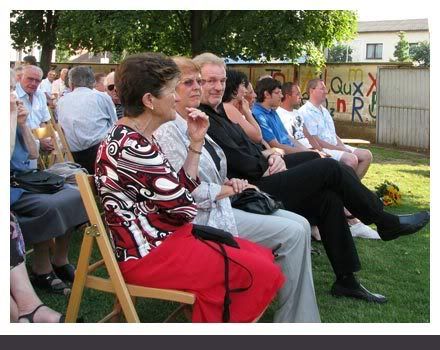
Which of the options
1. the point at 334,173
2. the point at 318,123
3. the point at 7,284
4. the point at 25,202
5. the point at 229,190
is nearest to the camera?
the point at 7,284

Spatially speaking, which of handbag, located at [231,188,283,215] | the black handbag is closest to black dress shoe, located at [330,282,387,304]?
handbag, located at [231,188,283,215]

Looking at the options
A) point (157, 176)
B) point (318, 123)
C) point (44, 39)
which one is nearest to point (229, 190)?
point (157, 176)

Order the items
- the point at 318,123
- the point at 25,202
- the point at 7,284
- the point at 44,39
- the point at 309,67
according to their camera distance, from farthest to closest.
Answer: the point at 44,39
the point at 309,67
the point at 318,123
the point at 25,202
the point at 7,284

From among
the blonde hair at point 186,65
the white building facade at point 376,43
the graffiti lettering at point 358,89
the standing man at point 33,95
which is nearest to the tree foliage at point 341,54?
the white building facade at point 376,43

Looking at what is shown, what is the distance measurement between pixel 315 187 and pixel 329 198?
0.39ft

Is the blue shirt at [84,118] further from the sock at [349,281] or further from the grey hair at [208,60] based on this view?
the sock at [349,281]

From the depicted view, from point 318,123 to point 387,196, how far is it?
1253 millimetres

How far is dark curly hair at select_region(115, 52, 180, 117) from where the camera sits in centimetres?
295

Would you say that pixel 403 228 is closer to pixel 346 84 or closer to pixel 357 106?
pixel 357 106

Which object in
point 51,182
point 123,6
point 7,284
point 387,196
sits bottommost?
point 387,196

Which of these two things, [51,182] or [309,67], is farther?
[309,67]

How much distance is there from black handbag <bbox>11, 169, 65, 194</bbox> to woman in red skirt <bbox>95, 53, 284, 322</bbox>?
42.5 inches

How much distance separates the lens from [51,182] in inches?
153
